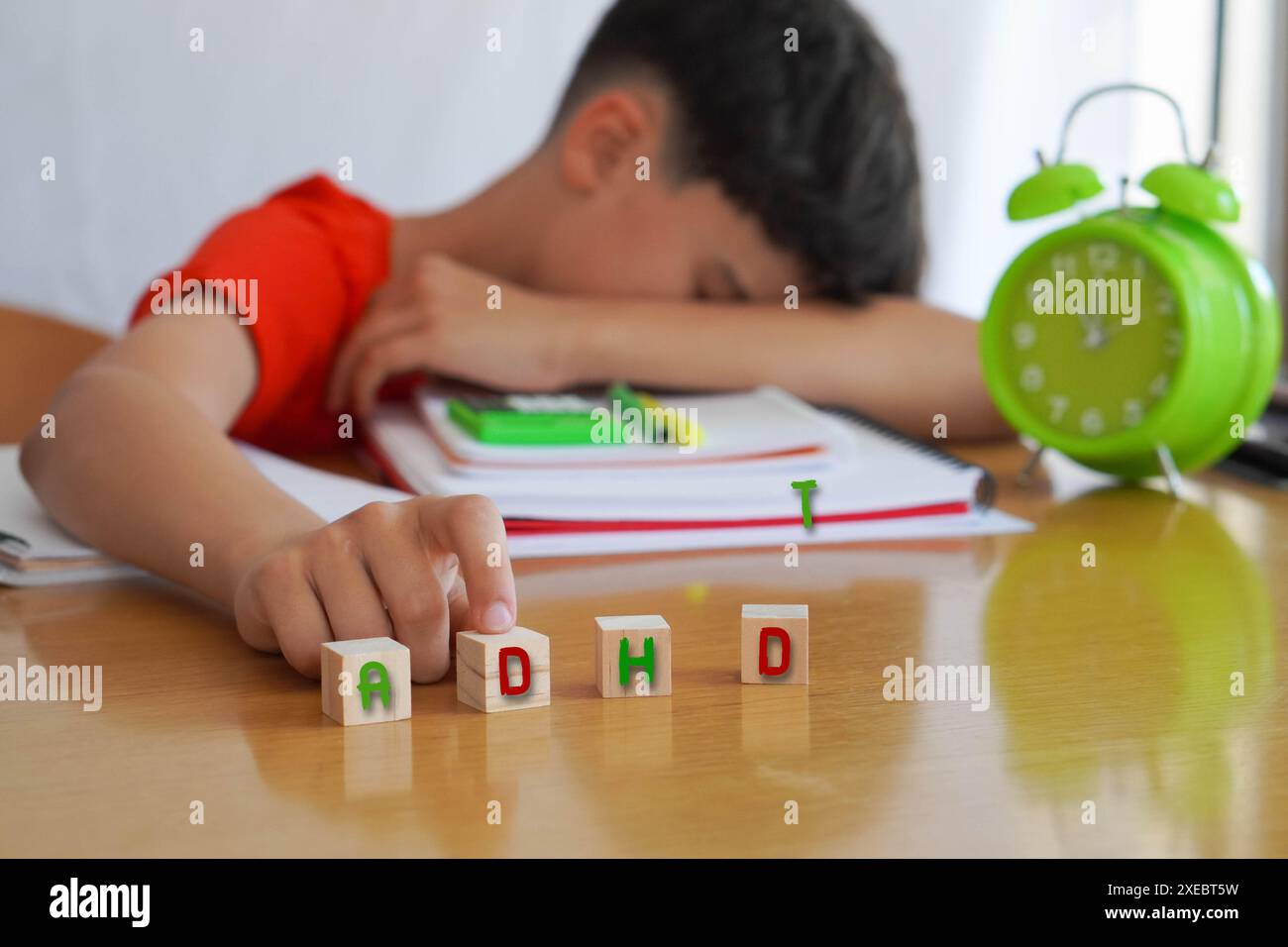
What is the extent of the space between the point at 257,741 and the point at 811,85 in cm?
101

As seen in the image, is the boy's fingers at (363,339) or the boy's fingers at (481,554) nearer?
the boy's fingers at (481,554)

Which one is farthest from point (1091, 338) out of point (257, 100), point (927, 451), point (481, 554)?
point (257, 100)

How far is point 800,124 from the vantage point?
1.32m

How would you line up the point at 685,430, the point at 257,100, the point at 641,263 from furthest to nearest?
the point at 257,100, the point at 641,263, the point at 685,430

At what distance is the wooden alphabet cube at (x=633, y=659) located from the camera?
542mm

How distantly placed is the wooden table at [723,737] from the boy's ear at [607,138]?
671 millimetres

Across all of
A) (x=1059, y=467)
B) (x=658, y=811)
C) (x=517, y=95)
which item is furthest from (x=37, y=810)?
(x=517, y=95)

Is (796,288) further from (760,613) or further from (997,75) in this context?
(997,75)

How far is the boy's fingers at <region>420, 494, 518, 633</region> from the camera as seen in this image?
55 cm

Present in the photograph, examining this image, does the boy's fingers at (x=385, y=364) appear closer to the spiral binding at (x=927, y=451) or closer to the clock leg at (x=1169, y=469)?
the spiral binding at (x=927, y=451)

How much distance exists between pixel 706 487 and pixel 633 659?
0.33 meters

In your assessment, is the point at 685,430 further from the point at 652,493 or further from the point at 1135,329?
the point at 1135,329

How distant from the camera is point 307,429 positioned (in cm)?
120

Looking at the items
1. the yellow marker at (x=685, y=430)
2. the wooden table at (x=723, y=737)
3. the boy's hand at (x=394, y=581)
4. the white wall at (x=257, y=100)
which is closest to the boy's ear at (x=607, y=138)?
the yellow marker at (x=685, y=430)
